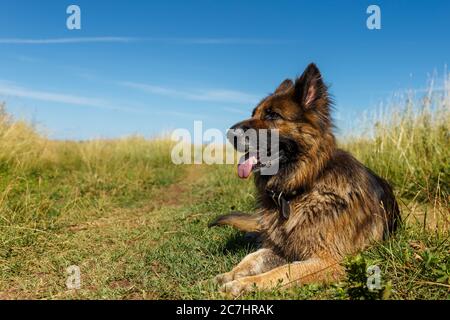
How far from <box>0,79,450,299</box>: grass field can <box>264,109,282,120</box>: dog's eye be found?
59.9 inches

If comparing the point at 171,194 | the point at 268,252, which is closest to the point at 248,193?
the point at 171,194

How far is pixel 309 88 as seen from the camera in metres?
4.27

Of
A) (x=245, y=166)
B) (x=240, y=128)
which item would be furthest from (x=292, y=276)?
(x=240, y=128)

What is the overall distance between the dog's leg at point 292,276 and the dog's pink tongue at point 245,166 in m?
1.02

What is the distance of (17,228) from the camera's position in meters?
5.44

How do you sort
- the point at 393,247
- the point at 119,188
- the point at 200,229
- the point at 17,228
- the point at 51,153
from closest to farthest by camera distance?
the point at 393,247
the point at 17,228
the point at 200,229
the point at 119,188
the point at 51,153

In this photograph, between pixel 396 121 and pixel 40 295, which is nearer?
pixel 40 295

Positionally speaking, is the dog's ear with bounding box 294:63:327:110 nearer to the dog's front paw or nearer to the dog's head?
the dog's head

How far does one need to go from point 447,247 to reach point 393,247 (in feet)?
1.63

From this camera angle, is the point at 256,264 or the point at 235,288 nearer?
the point at 235,288

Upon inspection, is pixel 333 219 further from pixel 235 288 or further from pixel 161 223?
pixel 161 223

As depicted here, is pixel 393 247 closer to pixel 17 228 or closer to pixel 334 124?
pixel 334 124

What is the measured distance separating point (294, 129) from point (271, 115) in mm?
309

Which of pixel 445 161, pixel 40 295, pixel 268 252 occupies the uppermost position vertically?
pixel 445 161
